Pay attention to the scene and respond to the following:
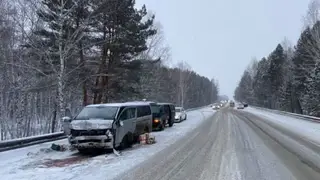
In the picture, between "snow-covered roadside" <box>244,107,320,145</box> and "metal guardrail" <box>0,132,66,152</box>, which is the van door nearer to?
"metal guardrail" <box>0,132,66,152</box>

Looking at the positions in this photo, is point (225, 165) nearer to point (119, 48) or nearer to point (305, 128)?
point (305, 128)

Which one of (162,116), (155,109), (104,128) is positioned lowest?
(104,128)

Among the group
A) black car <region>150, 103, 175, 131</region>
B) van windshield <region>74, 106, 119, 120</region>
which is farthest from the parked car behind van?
van windshield <region>74, 106, 119, 120</region>

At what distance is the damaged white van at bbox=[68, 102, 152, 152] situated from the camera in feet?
50.3

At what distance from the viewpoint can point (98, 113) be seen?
55.3ft

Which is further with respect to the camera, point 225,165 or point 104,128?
point 104,128

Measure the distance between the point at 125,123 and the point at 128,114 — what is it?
854 mm

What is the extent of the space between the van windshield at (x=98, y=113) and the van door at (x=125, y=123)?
368mm

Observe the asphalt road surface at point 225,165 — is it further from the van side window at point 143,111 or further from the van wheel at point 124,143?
the van side window at point 143,111

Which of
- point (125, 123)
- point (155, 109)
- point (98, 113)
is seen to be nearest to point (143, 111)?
point (125, 123)

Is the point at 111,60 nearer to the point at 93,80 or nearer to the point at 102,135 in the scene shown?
the point at 93,80

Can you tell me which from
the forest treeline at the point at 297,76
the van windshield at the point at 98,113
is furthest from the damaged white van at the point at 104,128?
the forest treeline at the point at 297,76

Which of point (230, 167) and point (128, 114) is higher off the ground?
point (128, 114)

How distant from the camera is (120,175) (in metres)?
10.4
